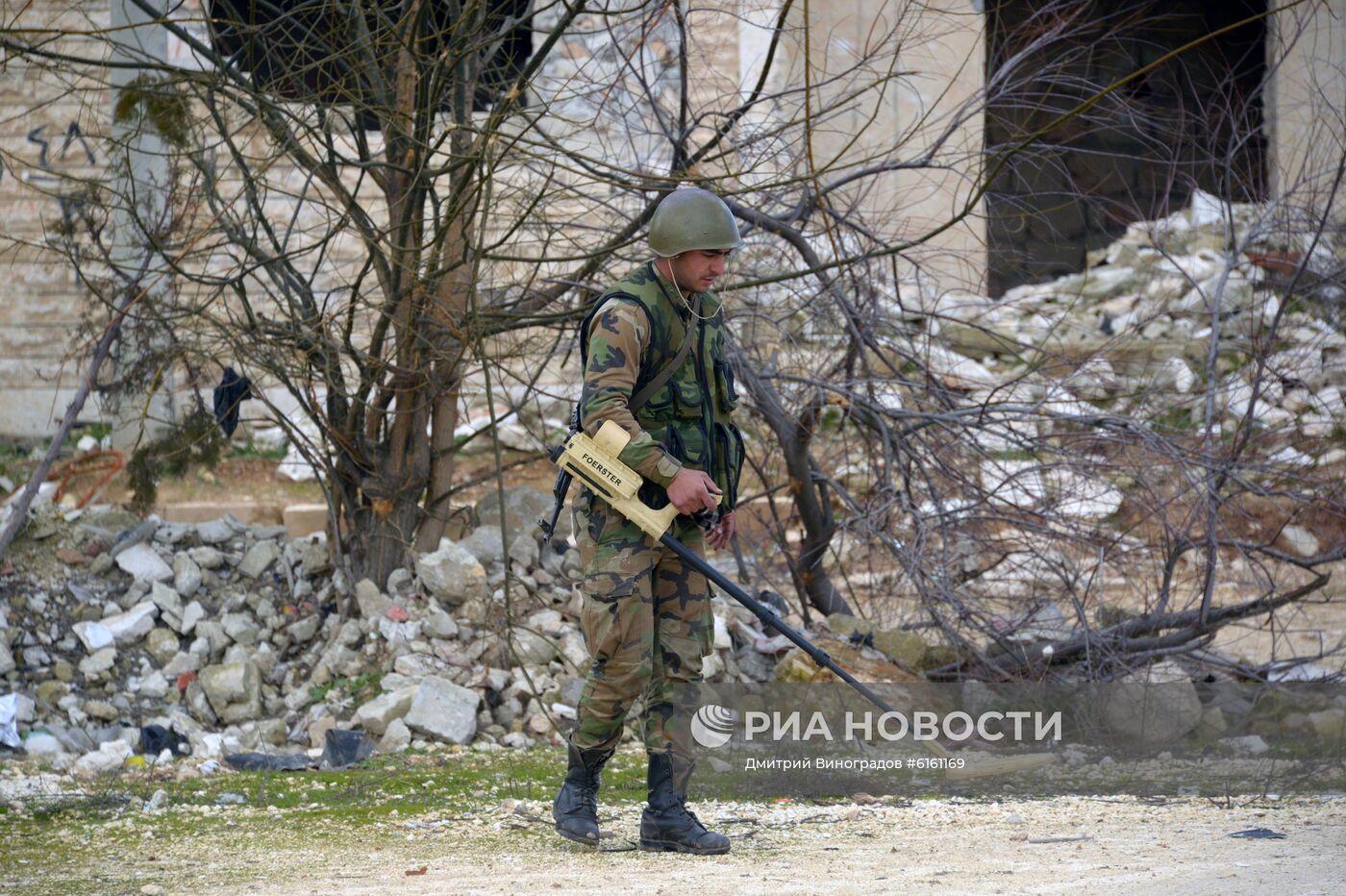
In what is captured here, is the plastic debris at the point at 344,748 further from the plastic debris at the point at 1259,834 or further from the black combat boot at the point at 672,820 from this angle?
the plastic debris at the point at 1259,834

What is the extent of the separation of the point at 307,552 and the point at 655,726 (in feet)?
10.8

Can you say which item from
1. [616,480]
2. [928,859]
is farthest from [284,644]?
[928,859]

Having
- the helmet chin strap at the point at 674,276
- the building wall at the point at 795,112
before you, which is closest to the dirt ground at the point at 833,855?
the helmet chin strap at the point at 674,276

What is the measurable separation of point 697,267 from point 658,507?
68 centimetres

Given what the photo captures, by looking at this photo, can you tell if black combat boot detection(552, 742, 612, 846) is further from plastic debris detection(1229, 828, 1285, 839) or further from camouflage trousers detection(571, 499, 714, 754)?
plastic debris detection(1229, 828, 1285, 839)

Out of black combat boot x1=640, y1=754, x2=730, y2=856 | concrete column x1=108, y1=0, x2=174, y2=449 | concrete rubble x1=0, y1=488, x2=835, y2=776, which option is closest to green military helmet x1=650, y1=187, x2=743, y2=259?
black combat boot x1=640, y1=754, x2=730, y2=856

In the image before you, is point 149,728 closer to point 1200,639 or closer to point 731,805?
point 731,805

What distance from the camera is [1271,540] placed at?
604 centimetres

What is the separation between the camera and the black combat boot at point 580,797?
3.86m

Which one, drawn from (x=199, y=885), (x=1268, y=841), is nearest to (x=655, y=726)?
(x=199, y=885)

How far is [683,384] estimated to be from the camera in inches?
153

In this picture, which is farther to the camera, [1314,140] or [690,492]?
[1314,140]

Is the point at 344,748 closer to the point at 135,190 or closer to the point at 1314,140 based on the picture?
the point at 135,190

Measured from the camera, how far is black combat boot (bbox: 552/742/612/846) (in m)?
3.86
